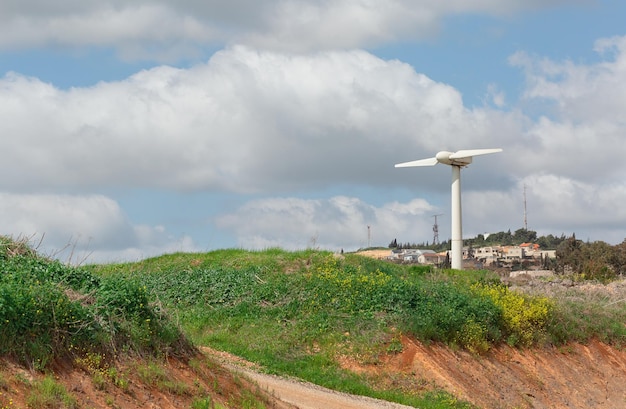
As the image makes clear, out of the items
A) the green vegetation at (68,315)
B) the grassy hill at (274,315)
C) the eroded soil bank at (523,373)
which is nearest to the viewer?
the green vegetation at (68,315)

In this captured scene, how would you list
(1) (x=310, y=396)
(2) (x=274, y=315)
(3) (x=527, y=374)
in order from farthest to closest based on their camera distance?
(3) (x=527, y=374), (2) (x=274, y=315), (1) (x=310, y=396)

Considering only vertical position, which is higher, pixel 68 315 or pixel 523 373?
pixel 68 315

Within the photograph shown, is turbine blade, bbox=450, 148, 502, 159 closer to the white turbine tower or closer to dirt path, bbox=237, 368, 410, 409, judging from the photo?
the white turbine tower

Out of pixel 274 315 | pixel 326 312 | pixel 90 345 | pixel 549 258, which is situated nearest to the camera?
pixel 90 345

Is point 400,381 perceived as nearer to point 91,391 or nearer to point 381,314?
point 381,314

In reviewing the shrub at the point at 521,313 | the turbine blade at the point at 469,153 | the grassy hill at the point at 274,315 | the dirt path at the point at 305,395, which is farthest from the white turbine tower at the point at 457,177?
the dirt path at the point at 305,395

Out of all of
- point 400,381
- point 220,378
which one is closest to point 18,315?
point 220,378

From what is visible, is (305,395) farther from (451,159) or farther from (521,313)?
(451,159)

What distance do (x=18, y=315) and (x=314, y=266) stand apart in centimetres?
1618

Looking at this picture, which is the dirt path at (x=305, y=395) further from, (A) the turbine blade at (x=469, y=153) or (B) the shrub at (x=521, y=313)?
(A) the turbine blade at (x=469, y=153)

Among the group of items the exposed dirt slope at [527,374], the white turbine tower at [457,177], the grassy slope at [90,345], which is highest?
the white turbine tower at [457,177]

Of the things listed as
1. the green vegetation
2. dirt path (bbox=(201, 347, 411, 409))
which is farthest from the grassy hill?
dirt path (bbox=(201, 347, 411, 409))

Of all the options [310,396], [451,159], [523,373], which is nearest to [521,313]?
[523,373]

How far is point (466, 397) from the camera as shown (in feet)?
71.3
